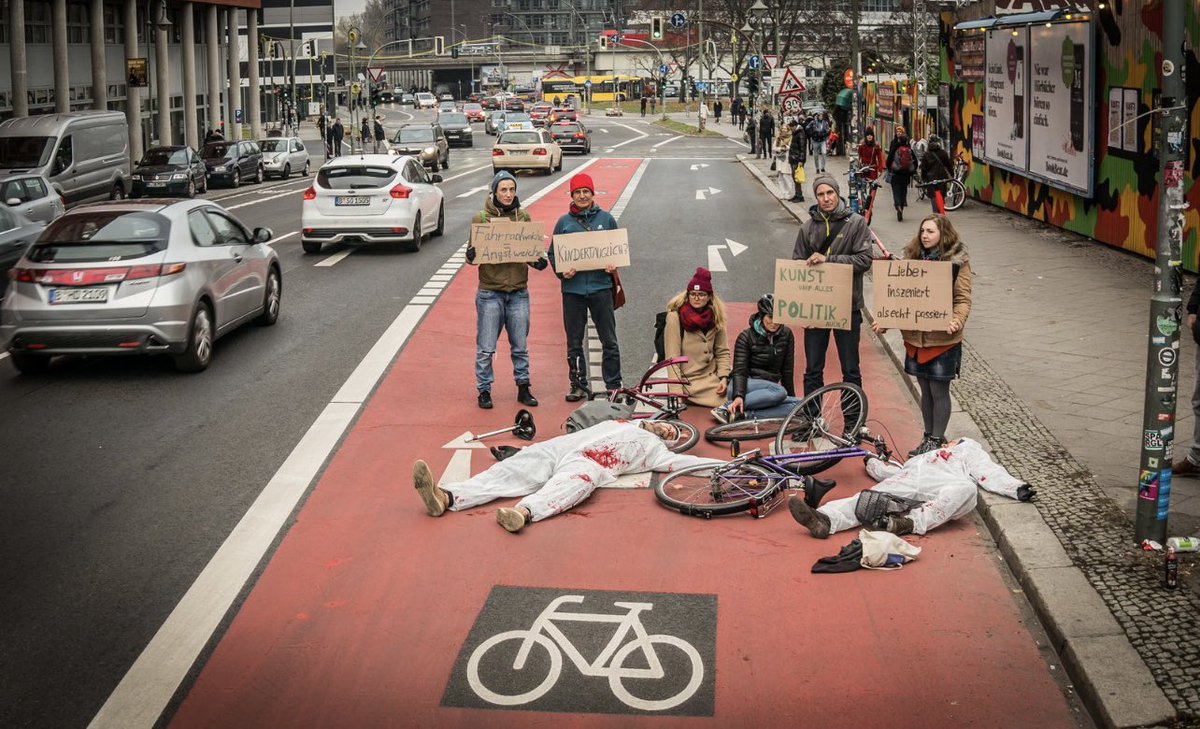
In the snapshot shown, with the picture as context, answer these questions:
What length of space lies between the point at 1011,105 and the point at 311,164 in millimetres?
40513

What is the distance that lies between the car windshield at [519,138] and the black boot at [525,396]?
34255 millimetres

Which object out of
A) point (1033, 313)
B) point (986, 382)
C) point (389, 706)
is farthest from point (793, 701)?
Answer: point (1033, 313)

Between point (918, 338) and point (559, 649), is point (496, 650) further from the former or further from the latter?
point (918, 338)

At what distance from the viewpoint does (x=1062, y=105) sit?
22953 mm

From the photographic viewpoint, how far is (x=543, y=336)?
1544cm

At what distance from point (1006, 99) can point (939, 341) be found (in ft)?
60.0

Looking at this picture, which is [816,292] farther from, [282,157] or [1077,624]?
[282,157]

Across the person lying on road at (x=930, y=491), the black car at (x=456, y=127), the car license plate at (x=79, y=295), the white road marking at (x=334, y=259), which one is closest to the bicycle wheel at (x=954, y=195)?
the white road marking at (x=334, y=259)

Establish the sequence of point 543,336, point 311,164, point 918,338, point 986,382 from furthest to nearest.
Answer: point 311,164, point 543,336, point 986,382, point 918,338

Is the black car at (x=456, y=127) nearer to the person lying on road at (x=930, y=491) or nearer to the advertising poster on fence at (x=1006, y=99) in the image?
the advertising poster on fence at (x=1006, y=99)

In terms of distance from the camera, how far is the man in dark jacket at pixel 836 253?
10938 millimetres

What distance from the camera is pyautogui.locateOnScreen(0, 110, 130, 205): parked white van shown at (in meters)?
33.1

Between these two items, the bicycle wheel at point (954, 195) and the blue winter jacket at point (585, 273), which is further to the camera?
the bicycle wheel at point (954, 195)

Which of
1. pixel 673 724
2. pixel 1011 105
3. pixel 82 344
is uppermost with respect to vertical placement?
pixel 1011 105
